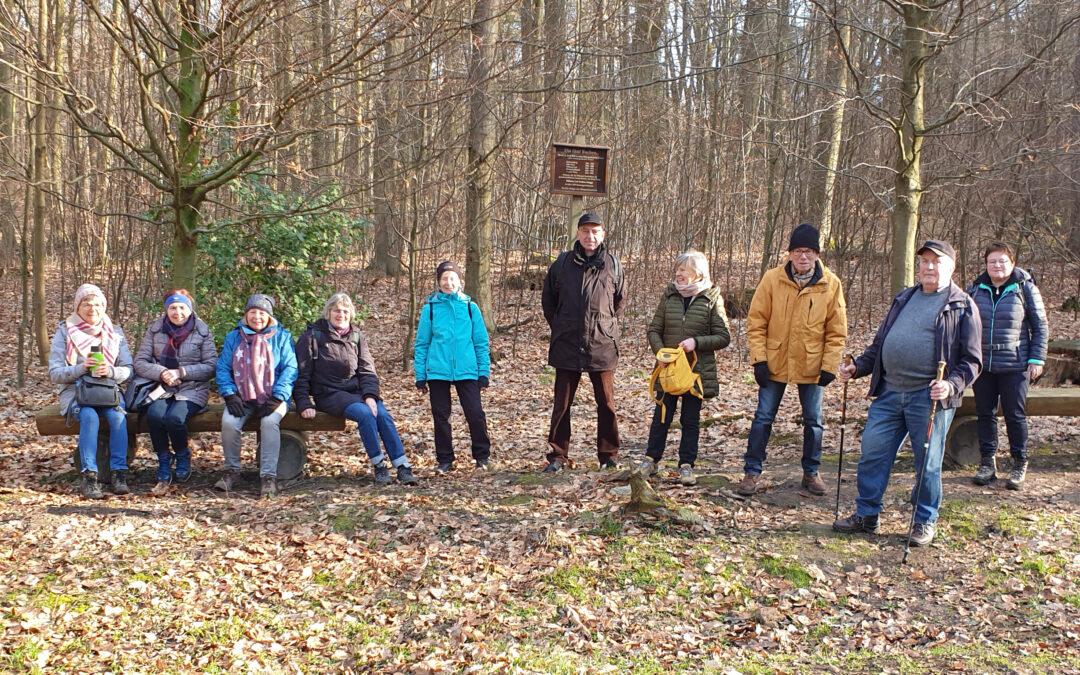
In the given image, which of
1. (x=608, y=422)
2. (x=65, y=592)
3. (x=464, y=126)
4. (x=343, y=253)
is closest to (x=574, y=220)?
(x=608, y=422)

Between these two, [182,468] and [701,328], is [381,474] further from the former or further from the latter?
[701,328]

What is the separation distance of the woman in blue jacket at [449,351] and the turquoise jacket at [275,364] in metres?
1.04

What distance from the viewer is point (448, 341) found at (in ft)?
21.7

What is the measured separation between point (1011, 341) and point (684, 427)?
243 centimetres

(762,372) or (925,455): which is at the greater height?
(762,372)

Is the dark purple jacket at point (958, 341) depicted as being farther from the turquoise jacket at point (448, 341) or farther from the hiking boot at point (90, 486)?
the hiking boot at point (90, 486)

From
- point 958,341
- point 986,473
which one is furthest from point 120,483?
point 986,473

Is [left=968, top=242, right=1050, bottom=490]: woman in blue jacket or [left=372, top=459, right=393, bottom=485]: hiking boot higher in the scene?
[left=968, top=242, right=1050, bottom=490]: woman in blue jacket

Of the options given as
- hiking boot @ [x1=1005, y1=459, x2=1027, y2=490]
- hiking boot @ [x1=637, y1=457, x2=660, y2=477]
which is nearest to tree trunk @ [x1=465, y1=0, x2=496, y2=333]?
hiking boot @ [x1=637, y1=457, x2=660, y2=477]

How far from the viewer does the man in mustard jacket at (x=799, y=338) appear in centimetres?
561

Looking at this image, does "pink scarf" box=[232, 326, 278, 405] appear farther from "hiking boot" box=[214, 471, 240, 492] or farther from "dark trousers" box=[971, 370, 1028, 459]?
"dark trousers" box=[971, 370, 1028, 459]

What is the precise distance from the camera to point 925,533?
501 cm

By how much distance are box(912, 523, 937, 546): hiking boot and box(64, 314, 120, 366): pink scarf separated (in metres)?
5.97

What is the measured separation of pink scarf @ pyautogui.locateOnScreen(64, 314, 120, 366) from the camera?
6.21 meters
